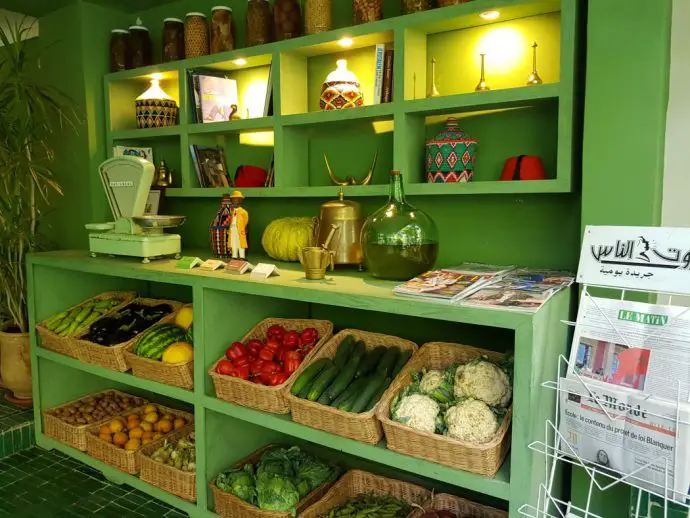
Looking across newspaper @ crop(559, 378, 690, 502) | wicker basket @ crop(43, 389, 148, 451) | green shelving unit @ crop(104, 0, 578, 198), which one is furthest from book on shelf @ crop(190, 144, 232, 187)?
newspaper @ crop(559, 378, 690, 502)

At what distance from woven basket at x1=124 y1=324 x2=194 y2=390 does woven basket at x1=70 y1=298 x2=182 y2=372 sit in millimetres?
27

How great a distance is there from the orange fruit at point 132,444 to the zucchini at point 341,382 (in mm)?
1204

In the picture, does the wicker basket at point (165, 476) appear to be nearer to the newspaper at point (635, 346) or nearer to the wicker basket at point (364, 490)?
the wicker basket at point (364, 490)

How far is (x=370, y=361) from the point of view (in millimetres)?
2180

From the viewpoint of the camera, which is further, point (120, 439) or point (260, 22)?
point (120, 439)

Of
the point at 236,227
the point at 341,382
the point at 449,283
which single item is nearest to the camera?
the point at 449,283

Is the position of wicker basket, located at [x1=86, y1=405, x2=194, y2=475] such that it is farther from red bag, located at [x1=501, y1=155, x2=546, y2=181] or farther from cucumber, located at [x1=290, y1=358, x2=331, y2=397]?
red bag, located at [x1=501, y1=155, x2=546, y2=181]

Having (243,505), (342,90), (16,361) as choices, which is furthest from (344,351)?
(16,361)

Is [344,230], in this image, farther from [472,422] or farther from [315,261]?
[472,422]

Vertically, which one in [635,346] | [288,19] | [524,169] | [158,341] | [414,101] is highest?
[288,19]

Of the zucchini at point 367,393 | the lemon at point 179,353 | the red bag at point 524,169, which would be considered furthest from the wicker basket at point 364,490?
the red bag at point 524,169

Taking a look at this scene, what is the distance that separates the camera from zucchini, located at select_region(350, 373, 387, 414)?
1.92 meters

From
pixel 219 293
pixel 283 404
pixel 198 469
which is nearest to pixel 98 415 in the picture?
pixel 198 469

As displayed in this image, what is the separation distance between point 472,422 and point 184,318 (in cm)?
157
